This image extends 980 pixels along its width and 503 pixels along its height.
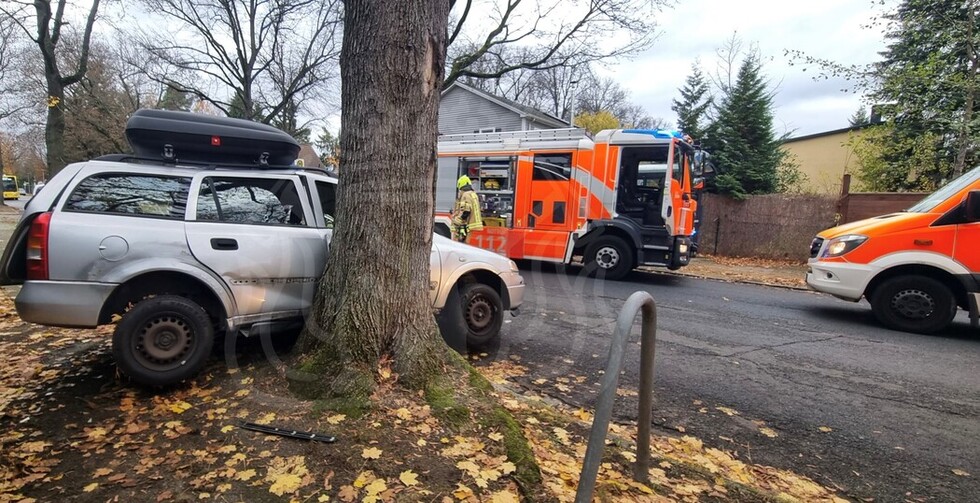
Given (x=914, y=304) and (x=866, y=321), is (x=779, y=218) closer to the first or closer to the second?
(x=866, y=321)

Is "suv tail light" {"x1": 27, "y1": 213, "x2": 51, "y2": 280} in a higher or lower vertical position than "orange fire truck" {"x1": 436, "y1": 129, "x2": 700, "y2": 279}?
lower

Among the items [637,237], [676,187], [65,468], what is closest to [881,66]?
[676,187]

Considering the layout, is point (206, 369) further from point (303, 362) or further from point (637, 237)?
point (637, 237)

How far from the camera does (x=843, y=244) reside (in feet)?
22.5

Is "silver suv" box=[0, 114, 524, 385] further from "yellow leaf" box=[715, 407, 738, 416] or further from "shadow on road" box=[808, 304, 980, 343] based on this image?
"shadow on road" box=[808, 304, 980, 343]

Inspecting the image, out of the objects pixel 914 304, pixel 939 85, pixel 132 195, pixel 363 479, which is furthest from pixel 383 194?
pixel 939 85

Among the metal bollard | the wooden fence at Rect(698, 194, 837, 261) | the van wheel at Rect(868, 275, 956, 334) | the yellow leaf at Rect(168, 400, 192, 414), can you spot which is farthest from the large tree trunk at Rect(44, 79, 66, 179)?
the van wheel at Rect(868, 275, 956, 334)

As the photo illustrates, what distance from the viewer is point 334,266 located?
3385 mm

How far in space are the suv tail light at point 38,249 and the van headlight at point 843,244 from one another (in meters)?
8.64

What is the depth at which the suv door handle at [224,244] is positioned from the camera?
3727mm

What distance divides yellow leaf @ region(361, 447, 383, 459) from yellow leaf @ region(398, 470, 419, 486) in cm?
20

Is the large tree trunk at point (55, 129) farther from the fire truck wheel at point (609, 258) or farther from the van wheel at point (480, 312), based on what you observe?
the van wheel at point (480, 312)

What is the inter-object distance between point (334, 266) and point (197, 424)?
1261 millimetres

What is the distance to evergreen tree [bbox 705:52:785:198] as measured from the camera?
62.3ft
